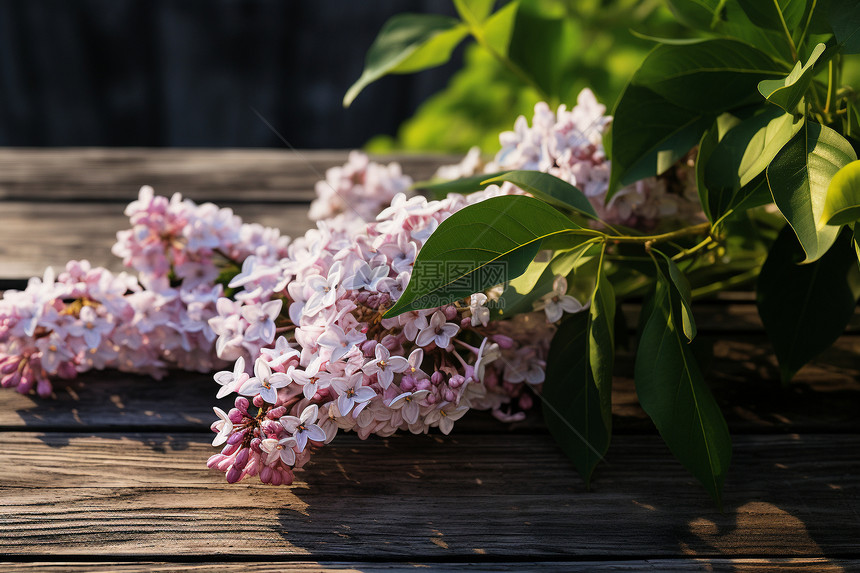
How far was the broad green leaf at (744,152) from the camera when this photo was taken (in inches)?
20.3

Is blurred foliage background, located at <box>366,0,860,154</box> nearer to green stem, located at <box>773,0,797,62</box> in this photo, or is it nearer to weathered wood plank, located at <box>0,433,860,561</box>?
green stem, located at <box>773,0,797,62</box>

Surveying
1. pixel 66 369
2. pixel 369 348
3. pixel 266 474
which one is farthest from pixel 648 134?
pixel 66 369

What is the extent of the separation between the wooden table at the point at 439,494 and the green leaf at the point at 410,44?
446 millimetres

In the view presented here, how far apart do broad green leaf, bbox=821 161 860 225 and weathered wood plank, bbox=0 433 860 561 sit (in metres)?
0.26

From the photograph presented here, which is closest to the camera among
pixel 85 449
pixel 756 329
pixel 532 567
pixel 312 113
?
pixel 532 567

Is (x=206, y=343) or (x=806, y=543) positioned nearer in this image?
(x=806, y=543)

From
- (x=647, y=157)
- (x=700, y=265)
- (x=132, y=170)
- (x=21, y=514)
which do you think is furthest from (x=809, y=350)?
(x=132, y=170)

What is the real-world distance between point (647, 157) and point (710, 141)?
0.07 meters

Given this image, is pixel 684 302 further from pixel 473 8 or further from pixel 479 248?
pixel 473 8

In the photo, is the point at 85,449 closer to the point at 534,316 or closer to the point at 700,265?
the point at 534,316

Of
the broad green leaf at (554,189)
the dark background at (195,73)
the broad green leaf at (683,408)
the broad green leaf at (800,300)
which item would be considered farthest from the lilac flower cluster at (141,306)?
the dark background at (195,73)

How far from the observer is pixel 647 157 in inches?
25.1

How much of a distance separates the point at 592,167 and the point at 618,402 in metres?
0.24

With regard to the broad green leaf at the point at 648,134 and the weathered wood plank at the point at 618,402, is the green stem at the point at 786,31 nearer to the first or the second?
the broad green leaf at the point at 648,134
